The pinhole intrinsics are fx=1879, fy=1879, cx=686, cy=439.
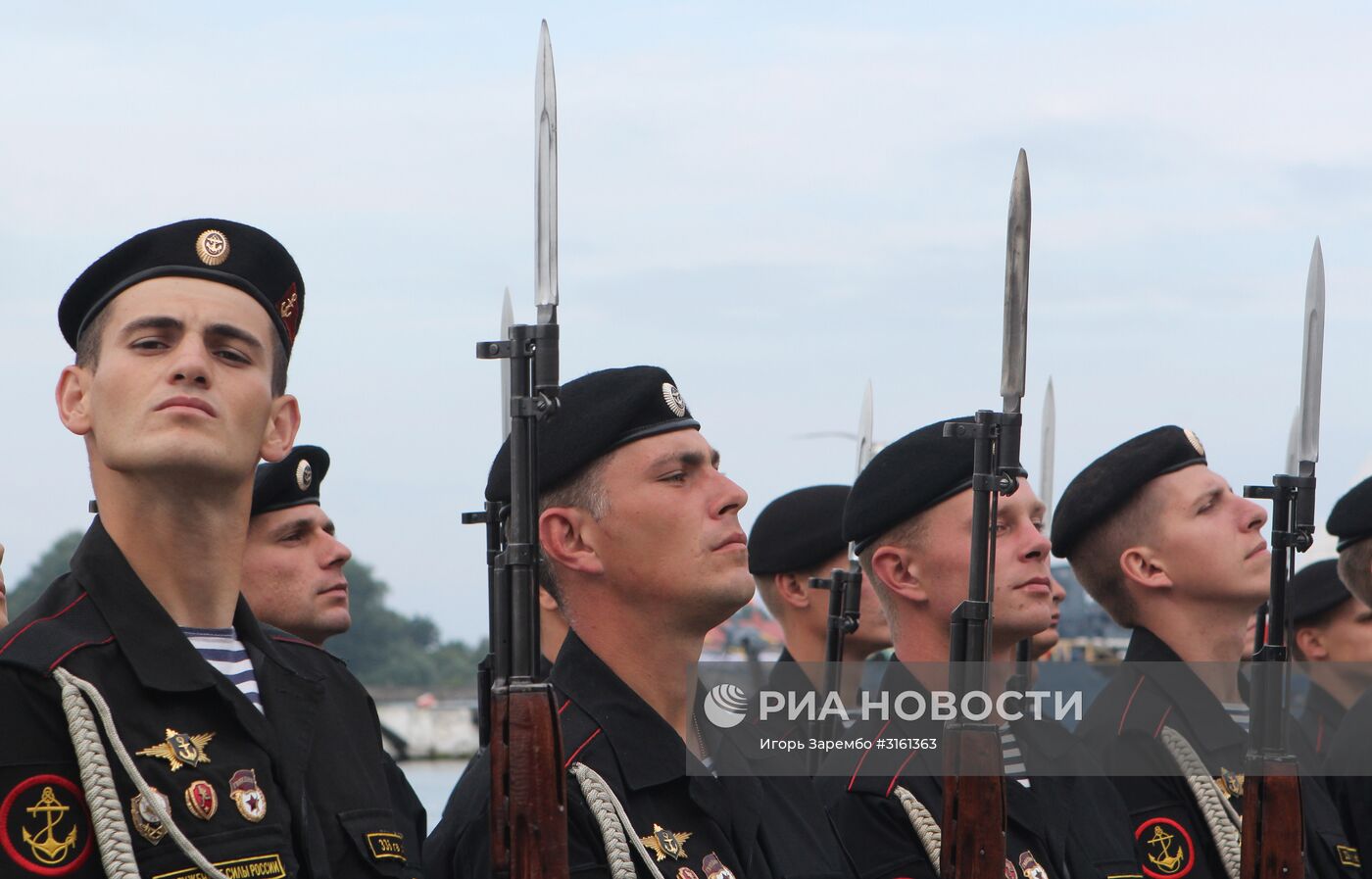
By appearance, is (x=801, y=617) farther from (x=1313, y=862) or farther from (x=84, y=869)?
(x=84, y=869)

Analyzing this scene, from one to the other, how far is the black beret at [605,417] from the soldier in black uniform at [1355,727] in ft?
12.3

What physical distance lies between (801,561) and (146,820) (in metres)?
6.04

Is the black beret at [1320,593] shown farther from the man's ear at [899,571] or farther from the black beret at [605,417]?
the black beret at [605,417]

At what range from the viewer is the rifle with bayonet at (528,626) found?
4.61m

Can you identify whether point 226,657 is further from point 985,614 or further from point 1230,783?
point 1230,783

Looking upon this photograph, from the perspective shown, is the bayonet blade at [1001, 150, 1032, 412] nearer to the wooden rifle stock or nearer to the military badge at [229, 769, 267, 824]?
the wooden rifle stock

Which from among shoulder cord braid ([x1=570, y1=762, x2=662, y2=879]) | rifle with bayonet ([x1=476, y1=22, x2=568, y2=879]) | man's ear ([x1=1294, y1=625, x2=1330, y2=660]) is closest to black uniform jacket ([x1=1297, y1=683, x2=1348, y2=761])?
man's ear ([x1=1294, y1=625, x2=1330, y2=660])

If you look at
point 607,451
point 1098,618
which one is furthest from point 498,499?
point 1098,618

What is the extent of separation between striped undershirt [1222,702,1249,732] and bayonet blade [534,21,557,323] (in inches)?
144

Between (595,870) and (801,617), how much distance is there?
4731mm

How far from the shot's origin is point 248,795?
426 centimetres

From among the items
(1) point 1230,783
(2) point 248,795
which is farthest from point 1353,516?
(2) point 248,795

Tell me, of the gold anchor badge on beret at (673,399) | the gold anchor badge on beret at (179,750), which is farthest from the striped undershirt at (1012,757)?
the gold anchor badge on beret at (179,750)

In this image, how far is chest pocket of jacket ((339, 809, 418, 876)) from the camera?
14.9 feet
